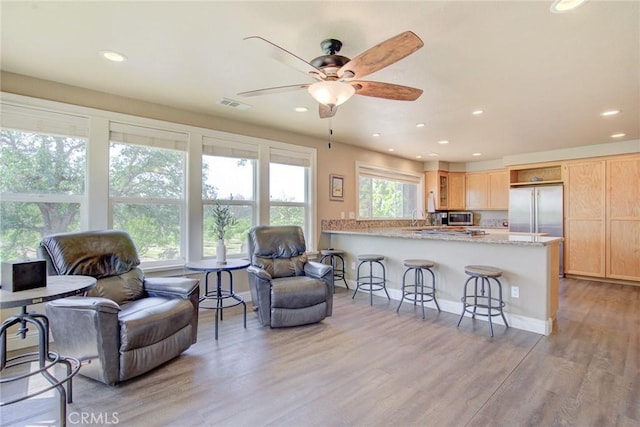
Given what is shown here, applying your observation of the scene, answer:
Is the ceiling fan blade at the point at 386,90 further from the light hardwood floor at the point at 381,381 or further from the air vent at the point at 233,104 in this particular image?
the light hardwood floor at the point at 381,381

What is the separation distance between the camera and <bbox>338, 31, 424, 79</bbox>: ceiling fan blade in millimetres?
1694

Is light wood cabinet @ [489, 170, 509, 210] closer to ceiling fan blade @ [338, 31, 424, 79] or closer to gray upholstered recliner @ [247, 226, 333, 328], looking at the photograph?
gray upholstered recliner @ [247, 226, 333, 328]

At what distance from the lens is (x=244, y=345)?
2.86 meters

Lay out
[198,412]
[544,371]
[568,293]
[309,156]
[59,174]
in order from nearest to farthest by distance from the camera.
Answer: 1. [198,412]
2. [544,371]
3. [59,174]
4. [568,293]
5. [309,156]

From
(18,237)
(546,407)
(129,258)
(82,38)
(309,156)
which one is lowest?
(546,407)

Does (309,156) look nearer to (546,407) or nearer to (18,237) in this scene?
(18,237)

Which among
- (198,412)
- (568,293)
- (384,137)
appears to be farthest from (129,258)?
(568,293)

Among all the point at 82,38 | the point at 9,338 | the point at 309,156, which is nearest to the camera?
the point at 82,38

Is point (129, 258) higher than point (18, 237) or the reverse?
the reverse

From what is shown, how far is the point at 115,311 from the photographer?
7.09ft

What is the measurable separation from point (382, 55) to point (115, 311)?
2350 mm

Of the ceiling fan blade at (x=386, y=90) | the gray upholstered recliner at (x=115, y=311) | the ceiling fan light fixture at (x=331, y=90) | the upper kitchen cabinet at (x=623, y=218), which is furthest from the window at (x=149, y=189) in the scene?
the upper kitchen cabinet at (x=623, y=218)

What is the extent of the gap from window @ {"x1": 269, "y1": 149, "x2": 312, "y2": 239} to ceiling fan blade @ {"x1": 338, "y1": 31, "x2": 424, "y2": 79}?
2631 millimetres

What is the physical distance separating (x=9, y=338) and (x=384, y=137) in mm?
4896
